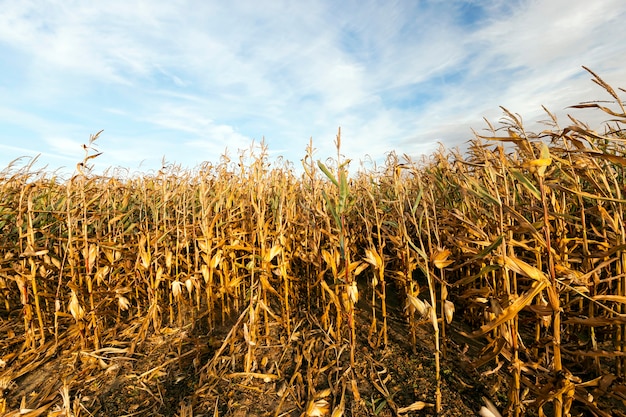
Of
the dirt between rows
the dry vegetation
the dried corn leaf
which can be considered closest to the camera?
the dried corn leaf

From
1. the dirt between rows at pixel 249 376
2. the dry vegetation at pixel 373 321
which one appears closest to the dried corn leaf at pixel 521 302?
the dry vegetation at pixel 373 321

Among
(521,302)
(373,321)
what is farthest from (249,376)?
(521,302)

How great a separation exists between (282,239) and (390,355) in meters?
1.20

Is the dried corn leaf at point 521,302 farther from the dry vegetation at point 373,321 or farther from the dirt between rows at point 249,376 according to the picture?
the dirt between rows at point 249,376

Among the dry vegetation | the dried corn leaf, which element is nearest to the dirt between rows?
the dry vegetation

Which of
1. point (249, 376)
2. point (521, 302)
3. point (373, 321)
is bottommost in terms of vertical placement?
point (249, 376)

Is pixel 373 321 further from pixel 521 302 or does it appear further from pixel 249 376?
pixel 521 302

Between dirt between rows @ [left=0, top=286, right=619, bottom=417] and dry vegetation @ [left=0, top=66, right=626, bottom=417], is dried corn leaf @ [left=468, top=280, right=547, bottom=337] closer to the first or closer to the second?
dry vegetation @ [left=0, top=66, right=626, bottom=417]

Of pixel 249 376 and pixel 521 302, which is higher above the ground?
pixel 521 302

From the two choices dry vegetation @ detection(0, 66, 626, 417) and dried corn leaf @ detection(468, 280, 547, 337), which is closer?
dried corn leaf @ detection(468, 280, 547, 337)

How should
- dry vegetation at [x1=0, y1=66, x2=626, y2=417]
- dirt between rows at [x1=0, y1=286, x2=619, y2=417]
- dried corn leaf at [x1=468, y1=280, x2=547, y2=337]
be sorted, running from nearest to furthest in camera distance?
dried corn leaf at [x1=468, y1=280, x2=547, y2=337] → dry vegetation at [x1=0, y1=66, x2=626, y2=417] → dirt between rows at [x1=0, y1=286, x2=619, y2=417]

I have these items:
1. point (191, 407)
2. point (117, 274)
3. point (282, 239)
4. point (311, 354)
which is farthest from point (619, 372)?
point (117, 274)

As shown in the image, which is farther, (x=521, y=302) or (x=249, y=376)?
(x=249, y=376)

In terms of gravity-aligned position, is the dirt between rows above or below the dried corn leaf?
below
